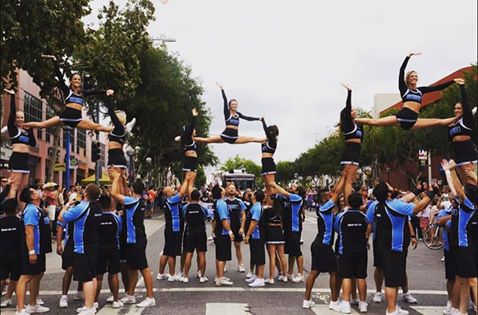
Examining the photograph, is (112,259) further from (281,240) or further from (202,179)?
(202,179)

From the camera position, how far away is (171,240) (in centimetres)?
1141

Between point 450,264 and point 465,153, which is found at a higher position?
point 465,153

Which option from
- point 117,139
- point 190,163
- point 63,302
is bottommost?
point 63,302

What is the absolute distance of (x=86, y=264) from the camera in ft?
27.1

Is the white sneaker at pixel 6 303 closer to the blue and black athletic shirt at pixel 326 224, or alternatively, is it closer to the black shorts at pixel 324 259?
the black shorts at pixel 324 259

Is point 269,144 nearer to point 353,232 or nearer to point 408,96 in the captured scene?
point 408,96

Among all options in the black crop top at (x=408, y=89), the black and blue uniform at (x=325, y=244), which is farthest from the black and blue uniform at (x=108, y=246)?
the black crop top at (x=408, y=89)

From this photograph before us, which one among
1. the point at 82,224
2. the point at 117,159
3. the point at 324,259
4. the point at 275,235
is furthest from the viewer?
the point at 275,235

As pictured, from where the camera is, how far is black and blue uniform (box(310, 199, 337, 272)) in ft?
29.5

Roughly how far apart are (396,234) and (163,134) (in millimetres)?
35891

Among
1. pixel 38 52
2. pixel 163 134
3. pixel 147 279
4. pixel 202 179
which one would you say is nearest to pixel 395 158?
pixel 163 134

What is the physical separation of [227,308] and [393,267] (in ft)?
8.73

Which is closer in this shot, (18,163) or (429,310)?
(429,310)

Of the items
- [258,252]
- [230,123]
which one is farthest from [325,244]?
[230,123]
